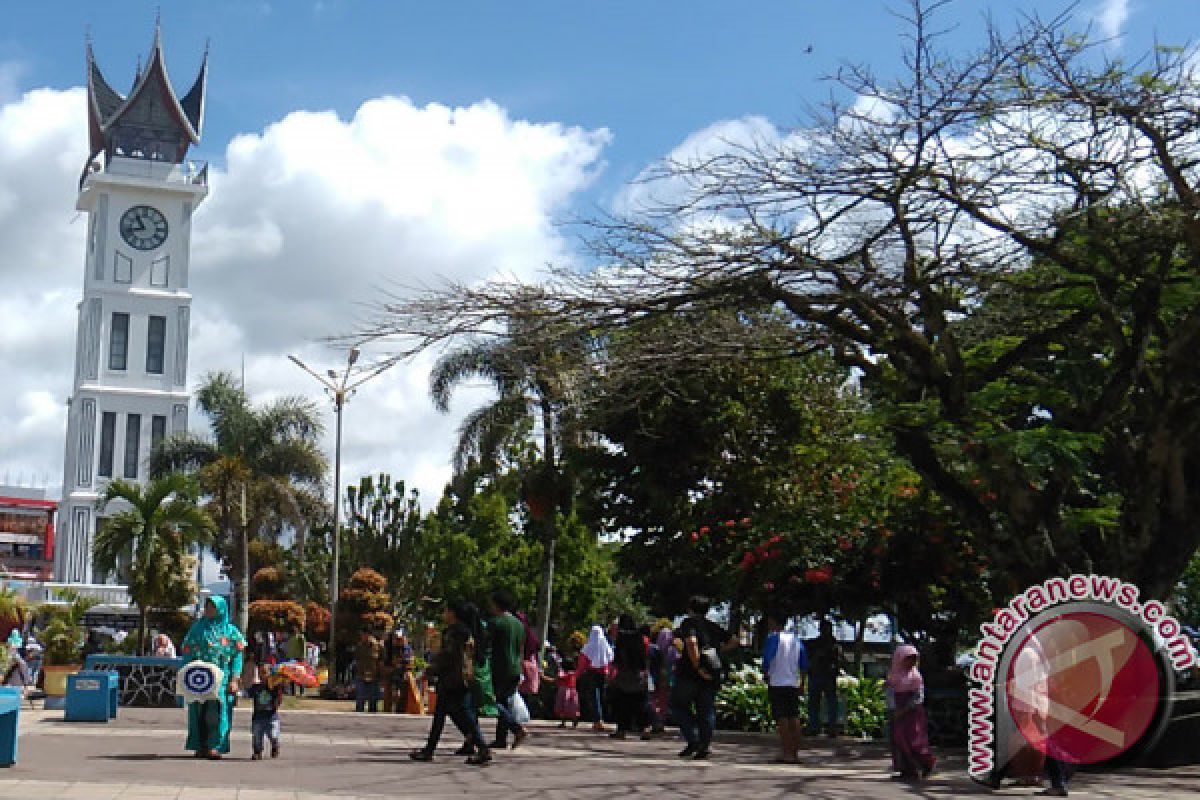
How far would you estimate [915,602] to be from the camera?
890 inches

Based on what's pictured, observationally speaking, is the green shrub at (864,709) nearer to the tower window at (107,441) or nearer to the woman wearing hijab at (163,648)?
the woman wearing hijab at (163,648)

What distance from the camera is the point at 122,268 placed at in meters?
89.0

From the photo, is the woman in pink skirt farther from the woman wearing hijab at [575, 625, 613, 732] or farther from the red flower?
the red flower

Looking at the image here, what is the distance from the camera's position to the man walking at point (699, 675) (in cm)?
1512

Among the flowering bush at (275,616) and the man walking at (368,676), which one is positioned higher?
the flowering bush at (275,616)

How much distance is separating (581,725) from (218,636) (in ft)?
30.6

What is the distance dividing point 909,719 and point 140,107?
8865 cm

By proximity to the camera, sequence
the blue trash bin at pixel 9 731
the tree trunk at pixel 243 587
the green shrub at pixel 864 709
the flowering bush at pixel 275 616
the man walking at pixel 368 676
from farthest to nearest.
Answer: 1. the tree trunk at pixel 243 587
2. the flowering bush at pixel 275 616
3. the man walking at pixel 368 676
4. the green shrub at pixel 864 709
5. the blue trash bin at pixel 9 731

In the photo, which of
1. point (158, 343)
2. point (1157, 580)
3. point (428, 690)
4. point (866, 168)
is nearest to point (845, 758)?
point (1157, 580)

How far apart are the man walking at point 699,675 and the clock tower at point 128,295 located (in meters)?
72.6

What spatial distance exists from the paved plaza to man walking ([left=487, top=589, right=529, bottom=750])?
19.8 inches

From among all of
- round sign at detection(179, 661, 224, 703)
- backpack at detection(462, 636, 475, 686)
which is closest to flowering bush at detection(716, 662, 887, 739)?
backpack at detection(462, 636, 475, 686)

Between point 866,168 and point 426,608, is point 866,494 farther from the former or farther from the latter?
point 426,608

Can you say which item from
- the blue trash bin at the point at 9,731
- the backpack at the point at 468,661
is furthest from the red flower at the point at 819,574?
the blue trash bin at the point at 9,731
